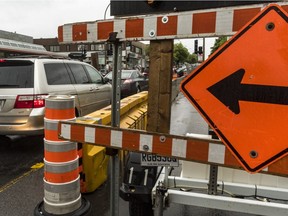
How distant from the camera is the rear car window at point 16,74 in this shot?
18.6ft

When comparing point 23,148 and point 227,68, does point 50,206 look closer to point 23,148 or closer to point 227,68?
point 227,68

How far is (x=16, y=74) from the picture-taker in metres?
5.80

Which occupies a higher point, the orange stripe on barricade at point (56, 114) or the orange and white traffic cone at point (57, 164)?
the orange stripe on barricade at point (56, 114)

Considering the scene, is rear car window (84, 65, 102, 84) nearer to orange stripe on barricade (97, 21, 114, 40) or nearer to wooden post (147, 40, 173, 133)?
orange stripe on barricade (97, 21, 114, 40)

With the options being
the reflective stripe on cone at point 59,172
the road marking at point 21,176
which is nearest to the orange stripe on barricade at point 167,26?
the reflective stripe on cone at point 59,172

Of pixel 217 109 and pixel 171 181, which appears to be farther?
pixel 171 181

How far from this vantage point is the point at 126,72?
16156 millimetres

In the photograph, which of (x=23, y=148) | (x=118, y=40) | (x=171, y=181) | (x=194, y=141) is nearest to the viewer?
(x=194, y=141)

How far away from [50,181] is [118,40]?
5.68 feet

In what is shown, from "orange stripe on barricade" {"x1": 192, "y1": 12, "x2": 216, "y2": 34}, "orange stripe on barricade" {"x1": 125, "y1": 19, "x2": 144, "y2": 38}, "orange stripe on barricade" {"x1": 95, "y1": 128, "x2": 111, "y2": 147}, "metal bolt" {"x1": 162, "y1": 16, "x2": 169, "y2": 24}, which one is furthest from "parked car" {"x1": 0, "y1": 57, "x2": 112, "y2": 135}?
"orange stripe on barricade" {"x1": 192, "y1": 12, "x2": 216, "y2": 34}

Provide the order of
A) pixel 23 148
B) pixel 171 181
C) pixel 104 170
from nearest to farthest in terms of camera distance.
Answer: pixel 171 181 → pixel 104 170 → pixel 23 148

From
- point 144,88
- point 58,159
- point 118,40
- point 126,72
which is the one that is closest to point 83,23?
point 118,40

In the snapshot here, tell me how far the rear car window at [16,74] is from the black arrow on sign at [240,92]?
4.50 m

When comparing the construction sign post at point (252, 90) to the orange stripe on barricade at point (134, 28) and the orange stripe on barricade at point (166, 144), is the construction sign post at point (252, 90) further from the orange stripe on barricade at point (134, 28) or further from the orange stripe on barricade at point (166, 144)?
the orange stripe on barricade at point (134, 28)
